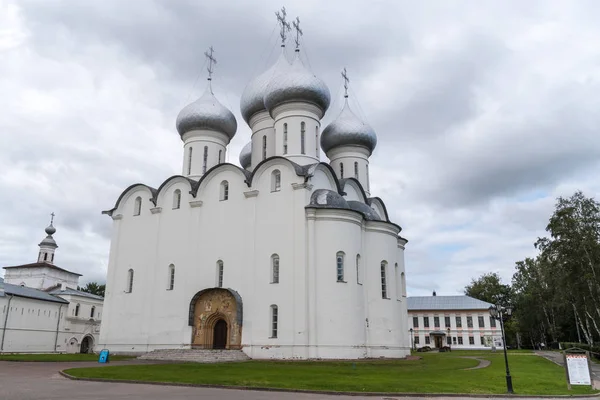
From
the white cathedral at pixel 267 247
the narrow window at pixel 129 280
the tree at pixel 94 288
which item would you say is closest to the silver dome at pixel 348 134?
the white cathedral at pixel 267 247

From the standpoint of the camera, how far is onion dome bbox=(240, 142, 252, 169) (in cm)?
3275

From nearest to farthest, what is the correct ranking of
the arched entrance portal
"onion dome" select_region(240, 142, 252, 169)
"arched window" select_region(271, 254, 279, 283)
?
"arched window" select_region(271, 254, 279, 283)
the arched entrance portal
"onion dome" select_region(240, 142, 252, 169)

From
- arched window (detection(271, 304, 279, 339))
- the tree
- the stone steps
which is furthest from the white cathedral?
the tree

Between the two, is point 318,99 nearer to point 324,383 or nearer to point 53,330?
point 324,383

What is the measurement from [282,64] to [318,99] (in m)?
4.09

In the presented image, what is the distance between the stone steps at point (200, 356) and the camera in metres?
20.2

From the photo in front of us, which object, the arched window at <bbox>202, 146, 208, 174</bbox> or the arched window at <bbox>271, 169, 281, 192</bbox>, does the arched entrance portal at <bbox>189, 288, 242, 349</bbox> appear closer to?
the arched window at <bbox>271, 169, 281, 192</bbox>

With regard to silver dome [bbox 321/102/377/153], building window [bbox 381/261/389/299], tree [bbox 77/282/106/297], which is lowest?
building window [bbox 381/261/389/299]

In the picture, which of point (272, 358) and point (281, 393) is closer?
point (281, 393)

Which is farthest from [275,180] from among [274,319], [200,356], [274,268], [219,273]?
[200,356]

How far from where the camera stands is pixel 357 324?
68.7ft

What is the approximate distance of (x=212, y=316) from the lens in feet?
74.5

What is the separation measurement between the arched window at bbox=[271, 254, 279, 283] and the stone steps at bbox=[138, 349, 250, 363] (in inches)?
134

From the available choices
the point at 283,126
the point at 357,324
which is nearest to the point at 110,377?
the point at 357,324
